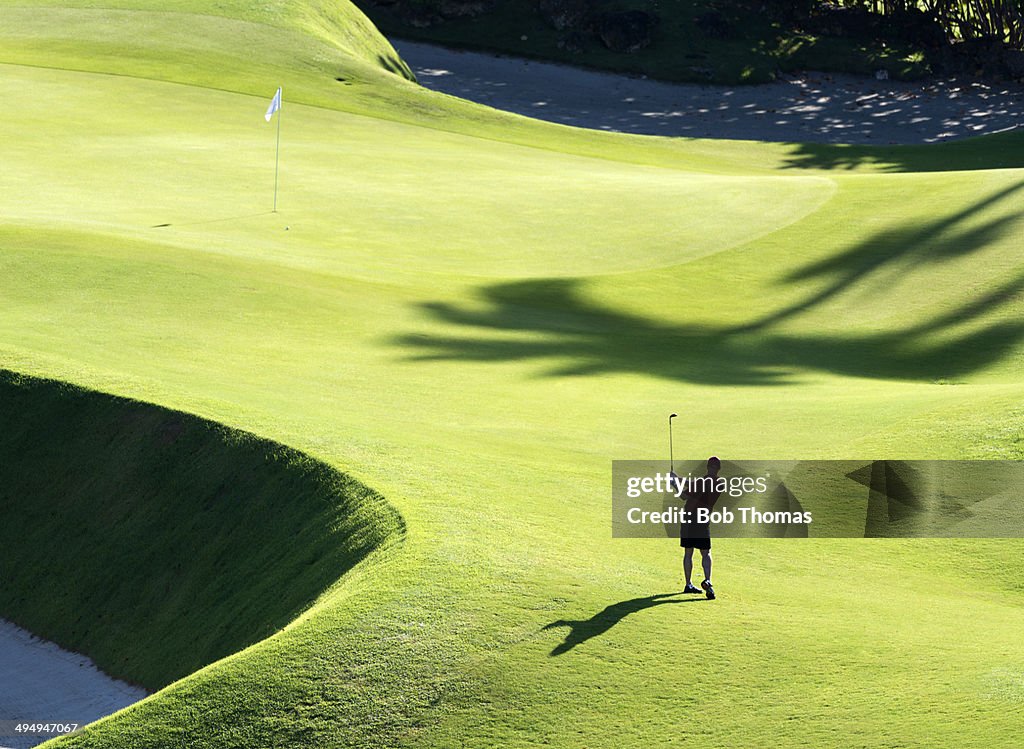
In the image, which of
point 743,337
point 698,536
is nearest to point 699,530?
point 698,536

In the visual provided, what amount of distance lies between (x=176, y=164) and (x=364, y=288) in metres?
12.1

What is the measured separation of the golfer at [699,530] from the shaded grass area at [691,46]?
58.5 metres

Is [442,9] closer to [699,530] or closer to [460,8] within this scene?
[460,8]

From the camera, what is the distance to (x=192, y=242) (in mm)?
25844

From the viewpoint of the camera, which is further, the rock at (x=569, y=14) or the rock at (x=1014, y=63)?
the rock at (x=569, y=14)

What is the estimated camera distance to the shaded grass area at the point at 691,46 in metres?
67.8

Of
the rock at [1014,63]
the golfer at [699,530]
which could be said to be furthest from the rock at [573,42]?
the golfer at [699,530]

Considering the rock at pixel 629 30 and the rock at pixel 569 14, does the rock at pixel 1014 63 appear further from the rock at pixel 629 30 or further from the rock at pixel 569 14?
the rock at pixel 569 14

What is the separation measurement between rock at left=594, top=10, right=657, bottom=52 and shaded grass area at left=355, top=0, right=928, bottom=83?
40 cm

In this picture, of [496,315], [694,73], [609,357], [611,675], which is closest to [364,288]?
[496,315]

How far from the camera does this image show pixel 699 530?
1116 cm

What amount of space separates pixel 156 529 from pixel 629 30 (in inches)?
2364

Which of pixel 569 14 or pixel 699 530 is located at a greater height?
pixel 569 14

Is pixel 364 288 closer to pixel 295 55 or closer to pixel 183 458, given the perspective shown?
pixel 183 458
